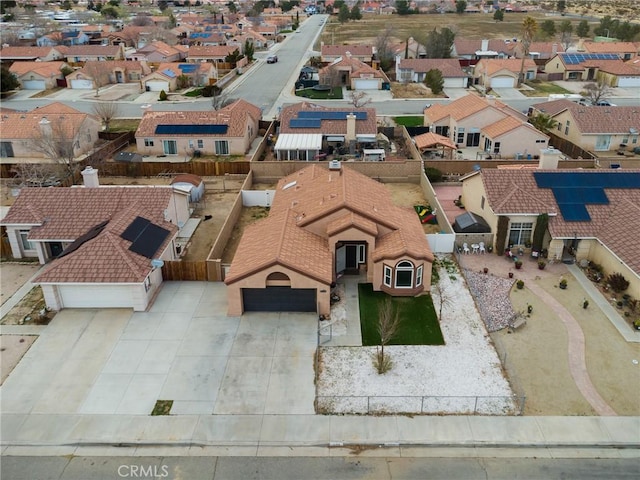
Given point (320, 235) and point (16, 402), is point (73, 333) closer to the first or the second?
point (16, 402)

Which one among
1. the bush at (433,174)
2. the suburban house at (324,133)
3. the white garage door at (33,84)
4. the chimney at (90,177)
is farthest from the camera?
the white garage door at (33,84)

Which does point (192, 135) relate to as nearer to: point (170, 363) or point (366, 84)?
point (170, 363)

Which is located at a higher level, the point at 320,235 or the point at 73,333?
the point at 320,235

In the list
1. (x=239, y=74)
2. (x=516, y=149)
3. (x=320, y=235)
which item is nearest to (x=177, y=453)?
(x=320, y=235)

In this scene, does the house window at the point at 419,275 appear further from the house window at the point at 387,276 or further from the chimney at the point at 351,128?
the chimney at the point at 351,128

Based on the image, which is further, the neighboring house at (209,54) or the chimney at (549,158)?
the neighboring house at (209,54)

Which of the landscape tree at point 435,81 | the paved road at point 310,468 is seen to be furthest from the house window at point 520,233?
the landscape tree at point 435,81

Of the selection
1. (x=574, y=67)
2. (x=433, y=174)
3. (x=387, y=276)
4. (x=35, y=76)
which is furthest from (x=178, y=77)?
(x=387, y=276)
